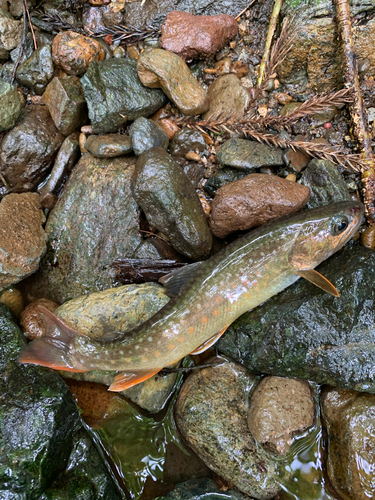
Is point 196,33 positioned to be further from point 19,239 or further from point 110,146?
point 19,239

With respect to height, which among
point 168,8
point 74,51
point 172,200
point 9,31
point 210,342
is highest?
point 9,31

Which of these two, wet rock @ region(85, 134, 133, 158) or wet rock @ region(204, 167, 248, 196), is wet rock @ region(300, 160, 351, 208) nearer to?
wet rock @ region(204, 167, 248, 196)

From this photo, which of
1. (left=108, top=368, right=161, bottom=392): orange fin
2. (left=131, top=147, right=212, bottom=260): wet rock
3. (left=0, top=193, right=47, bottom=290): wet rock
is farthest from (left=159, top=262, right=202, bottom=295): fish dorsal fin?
(left=0, top=193, right=47, bottom=290): wet rock

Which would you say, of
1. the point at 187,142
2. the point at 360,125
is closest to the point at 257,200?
the point at 187,142

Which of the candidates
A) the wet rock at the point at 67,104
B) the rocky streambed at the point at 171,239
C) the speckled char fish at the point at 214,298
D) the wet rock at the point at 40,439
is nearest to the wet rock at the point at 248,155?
the rocky streambed at the point at 171,239

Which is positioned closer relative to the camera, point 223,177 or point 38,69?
point 223,177

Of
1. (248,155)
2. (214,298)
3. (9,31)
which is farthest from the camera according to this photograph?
(9,31)

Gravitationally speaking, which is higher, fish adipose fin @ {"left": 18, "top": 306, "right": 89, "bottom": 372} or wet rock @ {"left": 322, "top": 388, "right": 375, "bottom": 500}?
fish adipose fin @ {"left": 18, "top": 306, "right": 89, "bottom": 372}

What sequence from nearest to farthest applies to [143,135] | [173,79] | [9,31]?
[143,135], [173,79], [9,31]
